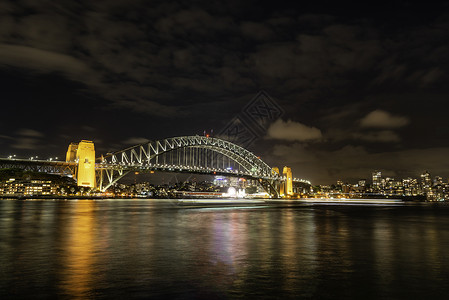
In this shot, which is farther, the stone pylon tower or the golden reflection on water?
the stone pylon tower

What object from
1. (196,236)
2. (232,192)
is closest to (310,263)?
(196,236)

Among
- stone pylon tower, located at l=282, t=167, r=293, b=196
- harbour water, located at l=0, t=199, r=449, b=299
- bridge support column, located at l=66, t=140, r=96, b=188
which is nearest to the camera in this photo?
harbour water, located at l=0, t=199, r=449, b=299

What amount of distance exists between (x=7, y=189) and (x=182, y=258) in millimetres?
91515

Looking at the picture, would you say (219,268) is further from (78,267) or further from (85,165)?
(85,165)

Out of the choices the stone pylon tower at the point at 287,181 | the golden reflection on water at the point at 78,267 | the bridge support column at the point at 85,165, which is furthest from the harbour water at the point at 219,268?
the stone pylon tower at the point at 287,181

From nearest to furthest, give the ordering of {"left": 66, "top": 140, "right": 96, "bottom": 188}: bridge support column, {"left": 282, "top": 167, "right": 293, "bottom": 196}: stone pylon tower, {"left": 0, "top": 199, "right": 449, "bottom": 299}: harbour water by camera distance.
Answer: {"left": 0, "top": 199, "right": 449, "bottom": 299}: harbour water < {"left": 66, "top": 140, "right": 96, "bottom": 188}: bridge support column < {"left": 282, "top": 167, "right": 293, "bottom": 196}: stone pylon tower

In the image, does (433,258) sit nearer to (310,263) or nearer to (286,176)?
(310,263)

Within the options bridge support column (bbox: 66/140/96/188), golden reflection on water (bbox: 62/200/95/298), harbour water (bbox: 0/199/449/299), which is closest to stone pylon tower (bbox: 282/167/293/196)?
bridge support column (bbox: 66/140/96/188)

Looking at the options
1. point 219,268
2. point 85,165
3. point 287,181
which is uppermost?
point 85,165

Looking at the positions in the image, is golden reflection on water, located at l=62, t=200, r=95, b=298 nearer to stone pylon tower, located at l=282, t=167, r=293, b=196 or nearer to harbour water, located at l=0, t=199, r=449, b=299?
harbour water, located at l=0, t=199, r=449, b=299

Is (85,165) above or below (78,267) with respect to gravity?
above

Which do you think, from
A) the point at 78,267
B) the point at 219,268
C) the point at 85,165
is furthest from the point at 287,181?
the point at 78,267

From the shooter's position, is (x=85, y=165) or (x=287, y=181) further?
(x=287, y=181)

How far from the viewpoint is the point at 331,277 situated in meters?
7.36
